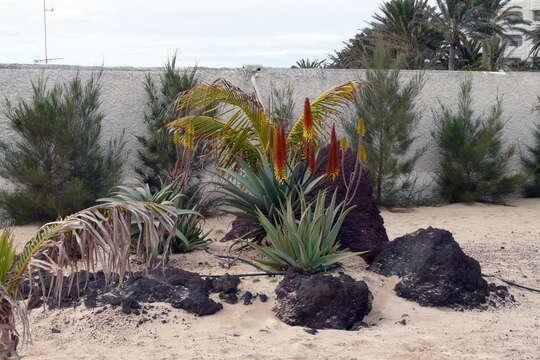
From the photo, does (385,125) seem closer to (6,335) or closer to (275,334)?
(275,334)

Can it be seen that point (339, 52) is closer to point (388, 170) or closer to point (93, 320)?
point (388, 170)

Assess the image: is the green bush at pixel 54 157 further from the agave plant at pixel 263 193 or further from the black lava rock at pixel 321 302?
the black lava rock at pixel 321 302

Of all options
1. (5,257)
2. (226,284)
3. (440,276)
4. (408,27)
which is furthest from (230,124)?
(408,27)

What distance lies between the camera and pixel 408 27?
28.1 meters

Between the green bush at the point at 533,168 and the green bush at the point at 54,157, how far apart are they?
26.3 ft

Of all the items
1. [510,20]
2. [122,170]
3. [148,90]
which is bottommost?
[122,170]

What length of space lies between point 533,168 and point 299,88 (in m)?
5.00

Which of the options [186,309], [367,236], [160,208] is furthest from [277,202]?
[160,208]

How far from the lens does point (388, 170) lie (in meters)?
11.8

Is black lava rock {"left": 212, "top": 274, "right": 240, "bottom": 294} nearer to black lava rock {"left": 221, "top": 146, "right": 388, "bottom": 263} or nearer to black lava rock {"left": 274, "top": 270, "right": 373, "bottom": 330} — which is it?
black lava rock {"left": 274, "top": 270, "right": 373, "bottom": 330}

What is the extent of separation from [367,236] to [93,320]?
2.89m

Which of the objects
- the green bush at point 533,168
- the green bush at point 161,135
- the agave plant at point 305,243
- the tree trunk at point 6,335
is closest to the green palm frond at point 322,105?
the agave plant at point 305,243

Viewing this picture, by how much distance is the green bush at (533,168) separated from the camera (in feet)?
42.8

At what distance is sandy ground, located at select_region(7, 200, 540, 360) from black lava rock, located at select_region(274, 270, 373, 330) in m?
0.12
